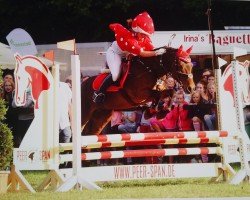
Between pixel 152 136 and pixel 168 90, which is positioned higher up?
pixel 168 90

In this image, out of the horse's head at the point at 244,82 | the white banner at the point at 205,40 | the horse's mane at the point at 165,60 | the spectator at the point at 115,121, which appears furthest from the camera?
Result: the white banner at the point at 205,40

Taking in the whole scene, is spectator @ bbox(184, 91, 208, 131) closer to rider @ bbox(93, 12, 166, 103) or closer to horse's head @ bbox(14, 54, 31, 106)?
rider @ bbox(93, 12, 166, 103)

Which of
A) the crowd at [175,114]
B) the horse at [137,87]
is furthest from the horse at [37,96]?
the crowd at [175,114]

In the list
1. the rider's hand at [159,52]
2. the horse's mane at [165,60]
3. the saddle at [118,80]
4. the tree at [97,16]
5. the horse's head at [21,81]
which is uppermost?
the tree at [97,16]

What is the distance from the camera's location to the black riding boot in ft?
33.0

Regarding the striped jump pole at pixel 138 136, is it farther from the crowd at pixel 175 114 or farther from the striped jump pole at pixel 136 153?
the crowd at pixel 175 114

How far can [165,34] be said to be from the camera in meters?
12.5

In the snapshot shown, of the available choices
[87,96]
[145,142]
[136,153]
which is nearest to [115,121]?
[87,96]

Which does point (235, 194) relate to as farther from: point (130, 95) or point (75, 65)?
point (130, 95)

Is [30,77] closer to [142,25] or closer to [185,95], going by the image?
[142,25]

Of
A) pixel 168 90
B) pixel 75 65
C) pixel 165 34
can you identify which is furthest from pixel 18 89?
pixel 165 34

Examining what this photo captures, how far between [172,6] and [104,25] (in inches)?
81.8

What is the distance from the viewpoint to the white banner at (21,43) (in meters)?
13.2

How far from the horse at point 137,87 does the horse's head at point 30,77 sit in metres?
2.45
